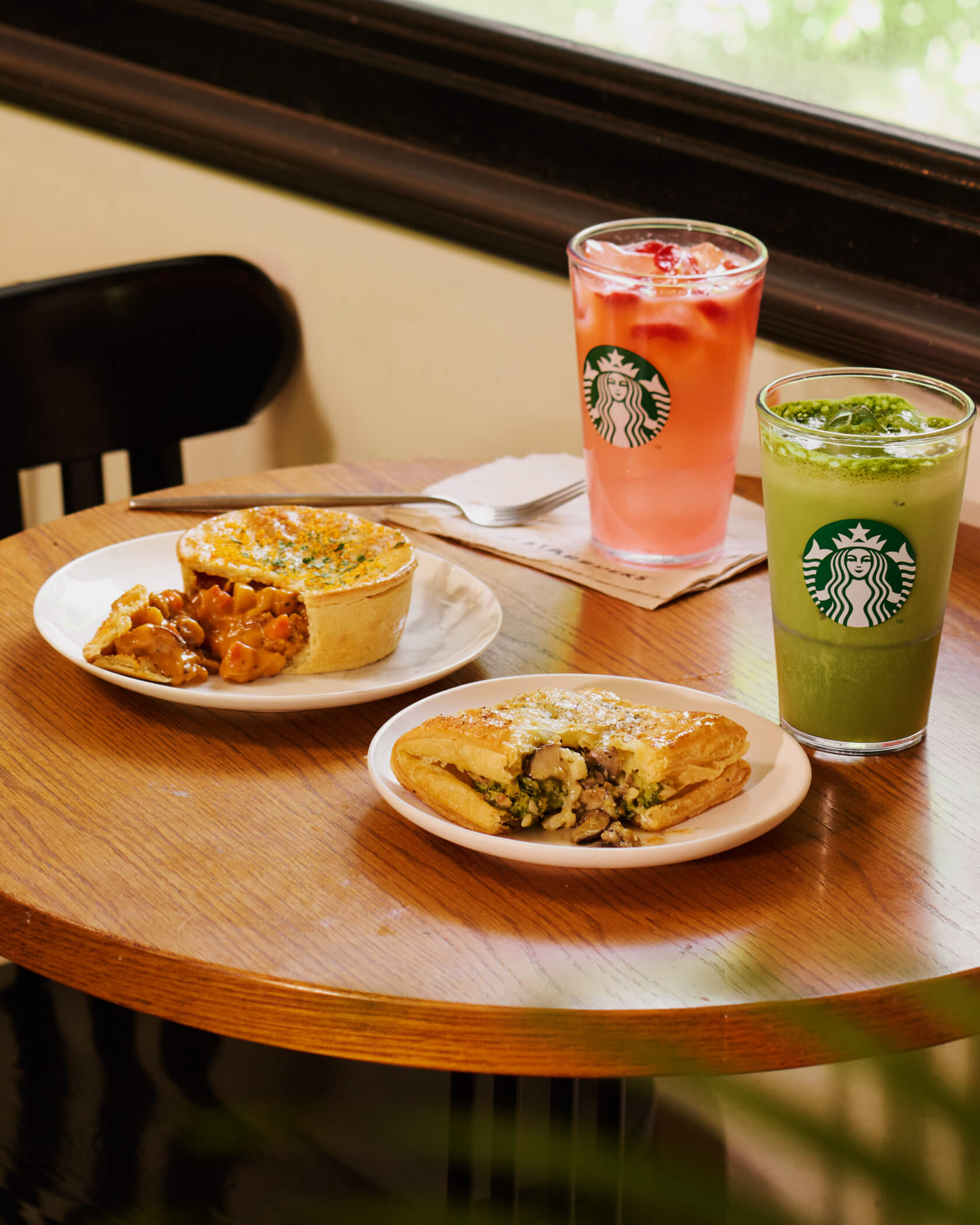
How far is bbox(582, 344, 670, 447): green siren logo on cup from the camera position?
1.23 metres

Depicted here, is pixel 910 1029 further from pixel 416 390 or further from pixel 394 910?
pixel 416 390

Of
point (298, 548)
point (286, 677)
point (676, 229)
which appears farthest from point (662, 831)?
point (676, 229)

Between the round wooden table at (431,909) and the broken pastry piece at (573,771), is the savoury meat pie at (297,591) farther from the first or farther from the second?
the broken pastry piece at (573,771)

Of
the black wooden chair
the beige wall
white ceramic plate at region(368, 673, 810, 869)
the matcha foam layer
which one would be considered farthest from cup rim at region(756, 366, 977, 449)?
the black wooden chair

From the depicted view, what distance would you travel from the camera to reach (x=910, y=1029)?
0.73 meters

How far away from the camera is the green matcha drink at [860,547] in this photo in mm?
901

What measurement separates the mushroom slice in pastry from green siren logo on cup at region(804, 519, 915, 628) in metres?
0.46

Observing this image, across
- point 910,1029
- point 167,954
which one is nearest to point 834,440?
point 910,1029

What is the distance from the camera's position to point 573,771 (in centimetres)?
84

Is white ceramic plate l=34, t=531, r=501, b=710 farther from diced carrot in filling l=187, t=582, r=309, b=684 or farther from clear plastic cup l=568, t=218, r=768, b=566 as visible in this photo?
clear plastic cup l=568, t=218, r=768, b=566

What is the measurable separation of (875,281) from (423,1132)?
1078 mm

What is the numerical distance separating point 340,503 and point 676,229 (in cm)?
44

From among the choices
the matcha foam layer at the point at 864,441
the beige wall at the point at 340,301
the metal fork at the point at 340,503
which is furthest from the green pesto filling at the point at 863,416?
the beige wall at the point at 340,301

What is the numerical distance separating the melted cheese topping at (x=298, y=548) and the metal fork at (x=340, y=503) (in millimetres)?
157
